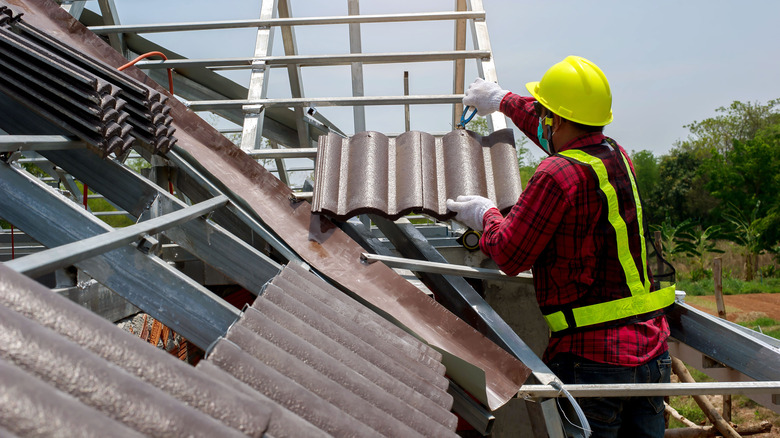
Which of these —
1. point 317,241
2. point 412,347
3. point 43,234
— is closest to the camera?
point 43,234

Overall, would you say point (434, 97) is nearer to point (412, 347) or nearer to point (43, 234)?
point (412, 347)

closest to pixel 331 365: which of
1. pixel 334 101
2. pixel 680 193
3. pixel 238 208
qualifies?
pixel 238 208

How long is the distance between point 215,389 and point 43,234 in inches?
55.9

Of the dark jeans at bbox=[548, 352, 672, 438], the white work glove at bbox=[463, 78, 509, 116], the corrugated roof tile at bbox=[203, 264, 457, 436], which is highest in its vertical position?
the white work glove at bbox=[463, 78, 509, 116]

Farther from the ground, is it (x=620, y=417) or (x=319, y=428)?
(x=319, y=428)

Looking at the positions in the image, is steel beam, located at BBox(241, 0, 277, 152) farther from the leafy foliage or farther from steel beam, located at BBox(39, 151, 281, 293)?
the leafy foliage

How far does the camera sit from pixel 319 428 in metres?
1.57

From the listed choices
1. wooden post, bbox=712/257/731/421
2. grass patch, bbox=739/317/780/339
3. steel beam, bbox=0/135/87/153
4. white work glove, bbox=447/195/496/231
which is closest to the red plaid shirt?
white work glove, bbox=447/195/496/231

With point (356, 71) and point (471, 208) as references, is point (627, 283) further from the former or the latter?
point (356, 71)

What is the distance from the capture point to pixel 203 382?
4.15 ft

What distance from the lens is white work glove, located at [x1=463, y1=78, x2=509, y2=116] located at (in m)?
4.06

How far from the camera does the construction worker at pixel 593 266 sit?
2.81m

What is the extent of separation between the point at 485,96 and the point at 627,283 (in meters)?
1.75

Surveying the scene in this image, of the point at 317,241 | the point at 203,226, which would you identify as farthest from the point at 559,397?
the point at 203,226
